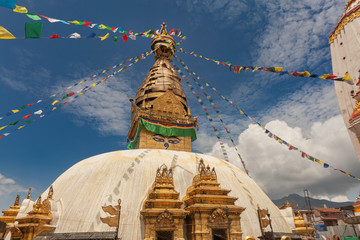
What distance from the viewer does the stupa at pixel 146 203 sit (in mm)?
9984

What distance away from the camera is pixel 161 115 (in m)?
23.2

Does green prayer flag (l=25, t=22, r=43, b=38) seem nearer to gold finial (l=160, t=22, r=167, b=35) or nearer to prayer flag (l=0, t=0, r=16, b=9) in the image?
prayer flag (l=0, t=0, r=16, b=9)

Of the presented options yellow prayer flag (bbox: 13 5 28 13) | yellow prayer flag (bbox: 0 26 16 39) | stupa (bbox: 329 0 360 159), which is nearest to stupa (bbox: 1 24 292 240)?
yellow prayer flag (bbox: 0 26 16 39)

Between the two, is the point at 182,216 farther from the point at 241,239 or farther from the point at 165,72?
the point at 165,72

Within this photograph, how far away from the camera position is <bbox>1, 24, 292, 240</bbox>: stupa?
9984mm

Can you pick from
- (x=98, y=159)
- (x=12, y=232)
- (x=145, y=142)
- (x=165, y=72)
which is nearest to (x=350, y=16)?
(x=165, y=72)

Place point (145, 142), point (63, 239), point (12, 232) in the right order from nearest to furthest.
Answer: point (63, 239) → point (12, 232) → point (145, 142)

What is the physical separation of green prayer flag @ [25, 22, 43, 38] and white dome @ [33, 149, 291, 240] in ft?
26.4

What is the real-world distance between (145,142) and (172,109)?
16.6ft

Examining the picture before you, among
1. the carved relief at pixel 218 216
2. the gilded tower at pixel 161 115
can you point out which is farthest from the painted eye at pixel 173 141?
the carved relief at pixel 218 216

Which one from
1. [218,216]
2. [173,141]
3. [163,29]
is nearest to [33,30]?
[218,216]

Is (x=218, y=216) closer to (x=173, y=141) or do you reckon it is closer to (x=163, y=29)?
(x=173, y=141)

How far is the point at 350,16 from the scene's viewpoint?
2367 centimetres

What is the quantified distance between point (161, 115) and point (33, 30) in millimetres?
17191
